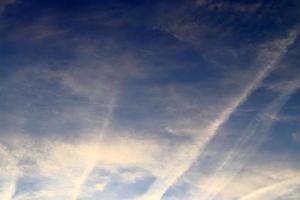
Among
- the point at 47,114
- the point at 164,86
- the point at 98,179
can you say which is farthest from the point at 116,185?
the point at 164,86

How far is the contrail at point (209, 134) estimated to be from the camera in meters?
13.2

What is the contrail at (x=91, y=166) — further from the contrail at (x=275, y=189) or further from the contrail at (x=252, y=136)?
the contrail at (x=275, y=189)

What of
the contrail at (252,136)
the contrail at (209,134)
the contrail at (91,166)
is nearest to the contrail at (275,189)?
the contrail at (252,136)

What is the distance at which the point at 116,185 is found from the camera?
19656 millimetres

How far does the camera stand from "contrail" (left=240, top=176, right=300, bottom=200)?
63.3ft

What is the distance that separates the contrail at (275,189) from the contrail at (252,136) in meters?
2.02

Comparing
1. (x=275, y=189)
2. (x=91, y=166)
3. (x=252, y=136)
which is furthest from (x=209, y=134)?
(x=91, y=166)

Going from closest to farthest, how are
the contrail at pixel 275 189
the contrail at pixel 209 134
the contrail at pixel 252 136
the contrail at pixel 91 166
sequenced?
the contrail at pixel 209 134
the contrail at pixel 252 136
the contrail at pixel 91 166
the contrail at pixel 275 189

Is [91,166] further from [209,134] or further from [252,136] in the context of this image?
[252,136]

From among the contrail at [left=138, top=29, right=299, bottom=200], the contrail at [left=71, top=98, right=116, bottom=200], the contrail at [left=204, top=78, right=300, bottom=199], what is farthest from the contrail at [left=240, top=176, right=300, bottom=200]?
the contrail at [left=71, top=98, right=116, bottom=200]

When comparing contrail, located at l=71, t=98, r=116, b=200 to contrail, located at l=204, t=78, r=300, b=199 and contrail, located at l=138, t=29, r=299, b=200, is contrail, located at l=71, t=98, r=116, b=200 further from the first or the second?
contrail, located at l=204, t=78, r=300, b=199

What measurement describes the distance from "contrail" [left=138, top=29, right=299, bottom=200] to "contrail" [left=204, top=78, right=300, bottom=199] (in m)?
1.35

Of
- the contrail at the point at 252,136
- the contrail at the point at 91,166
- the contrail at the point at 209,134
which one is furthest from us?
the contrail at the point at 91,166

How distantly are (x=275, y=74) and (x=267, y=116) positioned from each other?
8.23 ft
